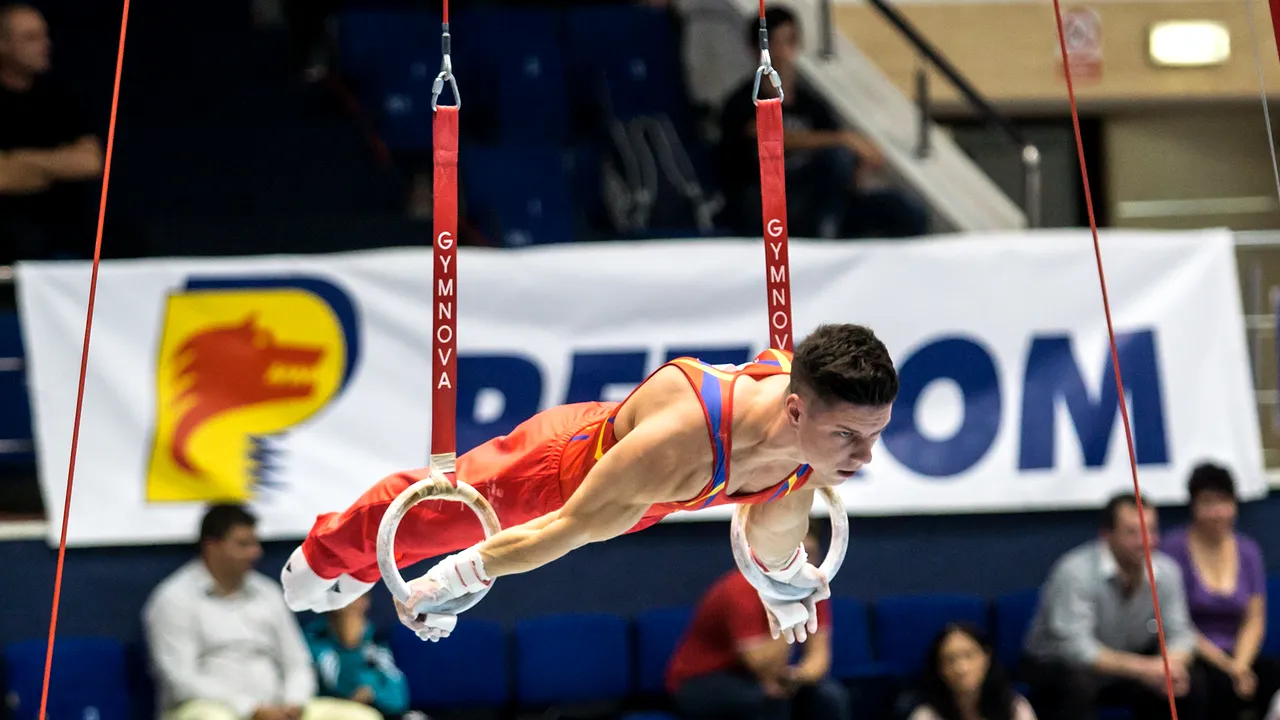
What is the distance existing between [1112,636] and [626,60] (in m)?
3.04

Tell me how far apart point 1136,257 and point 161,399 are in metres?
3.42

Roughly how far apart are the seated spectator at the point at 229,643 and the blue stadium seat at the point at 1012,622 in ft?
7.24

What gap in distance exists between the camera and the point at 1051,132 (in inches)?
319

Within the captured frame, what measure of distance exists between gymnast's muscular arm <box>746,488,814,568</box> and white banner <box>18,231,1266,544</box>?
2.38 metres

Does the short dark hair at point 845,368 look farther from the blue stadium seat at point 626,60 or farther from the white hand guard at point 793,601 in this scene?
the blue stadium seat at point 626,60

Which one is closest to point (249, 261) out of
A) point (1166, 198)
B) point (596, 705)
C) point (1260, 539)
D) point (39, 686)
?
point (39, 686)

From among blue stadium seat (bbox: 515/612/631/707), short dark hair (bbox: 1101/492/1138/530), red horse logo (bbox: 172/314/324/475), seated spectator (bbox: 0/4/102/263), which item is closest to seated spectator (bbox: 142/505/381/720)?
red horse logo (bbox: 172/314/324/475)

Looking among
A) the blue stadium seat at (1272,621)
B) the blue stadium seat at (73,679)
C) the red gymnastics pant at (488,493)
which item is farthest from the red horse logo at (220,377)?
the blue stadium seat at (1272,621)

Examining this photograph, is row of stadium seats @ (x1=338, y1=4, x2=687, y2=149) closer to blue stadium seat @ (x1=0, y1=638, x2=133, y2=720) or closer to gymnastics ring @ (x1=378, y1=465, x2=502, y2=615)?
blue stadium seat @ (x1=0, y1=638, x2=133, y2=720)

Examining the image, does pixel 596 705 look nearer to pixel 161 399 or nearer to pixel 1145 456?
pixel 161 399

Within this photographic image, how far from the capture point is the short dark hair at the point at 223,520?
5160 millimetres

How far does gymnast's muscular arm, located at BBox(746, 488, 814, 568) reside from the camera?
332 centimetres

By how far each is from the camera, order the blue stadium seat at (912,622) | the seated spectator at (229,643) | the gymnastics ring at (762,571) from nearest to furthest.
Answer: the gymnastics ring at (762,571), the seated spectator at (229,643), the blue stadium seat at (912,622)

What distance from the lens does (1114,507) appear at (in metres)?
5.52
